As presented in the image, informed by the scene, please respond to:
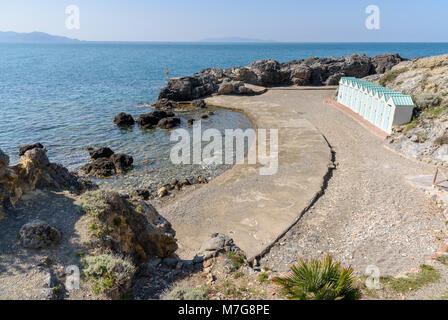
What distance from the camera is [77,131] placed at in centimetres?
3306

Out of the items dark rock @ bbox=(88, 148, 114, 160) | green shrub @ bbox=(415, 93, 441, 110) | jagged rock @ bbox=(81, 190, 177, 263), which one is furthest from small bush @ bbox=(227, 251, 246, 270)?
green shrub @ bbox=(415, 93, 441, 110)

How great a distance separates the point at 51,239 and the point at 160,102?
37.9 metres

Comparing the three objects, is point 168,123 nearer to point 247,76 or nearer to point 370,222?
point 247,76

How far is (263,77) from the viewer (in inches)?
2085

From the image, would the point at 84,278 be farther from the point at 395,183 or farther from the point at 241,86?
the point at 241,86

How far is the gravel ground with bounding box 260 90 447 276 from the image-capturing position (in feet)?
39.7

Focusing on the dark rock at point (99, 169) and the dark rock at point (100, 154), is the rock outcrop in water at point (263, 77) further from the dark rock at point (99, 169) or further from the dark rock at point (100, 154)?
the dark rock at point (99, 169)

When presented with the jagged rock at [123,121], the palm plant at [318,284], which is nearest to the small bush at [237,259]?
the palm plant at [318,284]

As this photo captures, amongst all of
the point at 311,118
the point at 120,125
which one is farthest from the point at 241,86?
the point at 120,125

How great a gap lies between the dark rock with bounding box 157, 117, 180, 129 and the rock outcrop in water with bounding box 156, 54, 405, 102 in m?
9.10

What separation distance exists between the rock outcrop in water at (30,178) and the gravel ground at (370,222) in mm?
8644

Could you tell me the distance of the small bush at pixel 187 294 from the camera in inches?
295

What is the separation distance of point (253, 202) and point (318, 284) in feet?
29.3

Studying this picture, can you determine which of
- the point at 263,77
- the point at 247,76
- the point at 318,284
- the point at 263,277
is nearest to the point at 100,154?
the point at 263,277
